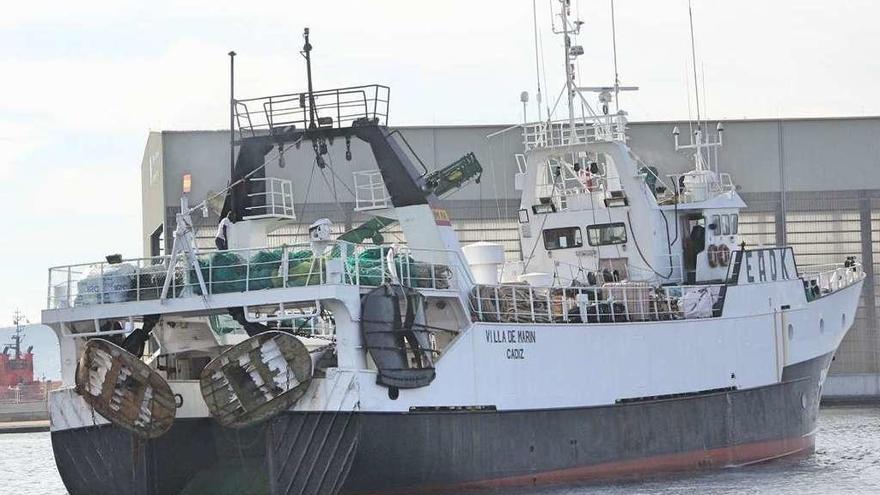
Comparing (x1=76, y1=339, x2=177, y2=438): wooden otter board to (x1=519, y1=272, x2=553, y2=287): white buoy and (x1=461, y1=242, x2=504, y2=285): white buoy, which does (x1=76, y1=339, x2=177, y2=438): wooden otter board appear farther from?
(x1=519, y1=272, x2=553, y2=287): white buoy

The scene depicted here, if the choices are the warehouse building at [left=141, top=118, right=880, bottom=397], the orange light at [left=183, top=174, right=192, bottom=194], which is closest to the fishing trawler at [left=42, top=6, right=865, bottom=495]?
the warehouse building at [left=141, top=118, right=880, bottom=397]

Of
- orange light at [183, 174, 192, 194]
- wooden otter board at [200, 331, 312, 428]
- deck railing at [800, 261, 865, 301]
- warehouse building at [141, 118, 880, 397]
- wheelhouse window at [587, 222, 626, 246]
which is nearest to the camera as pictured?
wooden otter board at [200, 331, 312, 428]

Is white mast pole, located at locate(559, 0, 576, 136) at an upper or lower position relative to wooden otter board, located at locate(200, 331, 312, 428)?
upper

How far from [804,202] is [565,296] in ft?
77.0

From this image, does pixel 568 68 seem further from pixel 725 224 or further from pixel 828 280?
pixel 828 280

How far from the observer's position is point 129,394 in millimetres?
23094

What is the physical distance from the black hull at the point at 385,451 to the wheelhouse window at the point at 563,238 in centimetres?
458

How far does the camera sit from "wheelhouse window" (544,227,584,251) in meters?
32.3

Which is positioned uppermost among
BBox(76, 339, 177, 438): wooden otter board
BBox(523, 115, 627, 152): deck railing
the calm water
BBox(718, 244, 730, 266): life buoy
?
BBox(523, 115, 627, 152): deck railing

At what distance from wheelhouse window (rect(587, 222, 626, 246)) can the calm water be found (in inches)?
207

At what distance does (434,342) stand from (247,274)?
Answer: 14.0 ft

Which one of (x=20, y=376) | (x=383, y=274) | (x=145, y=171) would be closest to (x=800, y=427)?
(x=383, y=274)

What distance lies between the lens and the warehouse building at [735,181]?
45.8m

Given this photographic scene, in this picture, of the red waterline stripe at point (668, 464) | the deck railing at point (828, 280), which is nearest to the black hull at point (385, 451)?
the red waterline stripe at point (668, 464)
